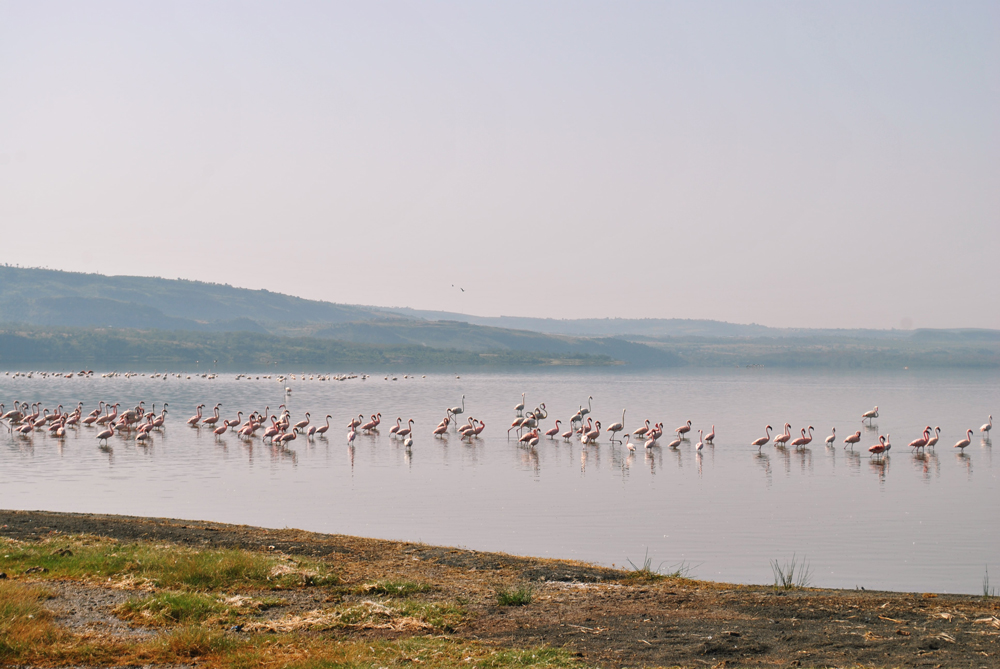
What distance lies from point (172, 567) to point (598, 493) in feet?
52.3

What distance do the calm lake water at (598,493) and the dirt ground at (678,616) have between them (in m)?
3.43

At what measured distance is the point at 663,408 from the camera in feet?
211

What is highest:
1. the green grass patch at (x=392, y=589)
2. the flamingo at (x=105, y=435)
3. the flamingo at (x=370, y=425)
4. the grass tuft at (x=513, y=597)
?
the grass tuft at (x=513, y=597)

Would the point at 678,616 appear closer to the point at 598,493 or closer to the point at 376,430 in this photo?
the point at 598,493

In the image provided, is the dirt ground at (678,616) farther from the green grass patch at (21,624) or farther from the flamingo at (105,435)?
the flamingo at (105,435)

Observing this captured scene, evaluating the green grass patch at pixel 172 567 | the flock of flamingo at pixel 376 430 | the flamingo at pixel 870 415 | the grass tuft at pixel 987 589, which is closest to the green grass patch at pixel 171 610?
the green grass patch at pixel 172 567

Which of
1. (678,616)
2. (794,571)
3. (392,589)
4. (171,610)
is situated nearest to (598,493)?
(794,571)

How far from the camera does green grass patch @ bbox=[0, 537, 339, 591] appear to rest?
1223 centimetres

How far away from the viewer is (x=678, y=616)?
10766 millimetres

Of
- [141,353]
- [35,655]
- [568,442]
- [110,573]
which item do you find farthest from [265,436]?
[141,353]

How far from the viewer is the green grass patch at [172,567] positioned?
1223cm

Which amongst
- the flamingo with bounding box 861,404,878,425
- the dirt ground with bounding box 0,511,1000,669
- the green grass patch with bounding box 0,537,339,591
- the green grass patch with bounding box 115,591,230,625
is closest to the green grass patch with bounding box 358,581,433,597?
the dirt ground with bounding box 0,511,1000,669

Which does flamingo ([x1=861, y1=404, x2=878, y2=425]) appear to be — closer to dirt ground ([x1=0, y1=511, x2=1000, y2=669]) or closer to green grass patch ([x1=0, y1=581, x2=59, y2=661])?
dirt ground ([x1=0, y1=511, x2=1000, y2=669])

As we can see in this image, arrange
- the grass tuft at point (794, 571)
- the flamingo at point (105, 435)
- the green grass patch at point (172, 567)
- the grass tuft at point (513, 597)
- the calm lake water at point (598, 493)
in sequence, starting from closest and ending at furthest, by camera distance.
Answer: the grass tuft at point (513, 597) → the green grass patch at point (172, 567) → the grass tuft at point (794, 571) → the calm lake water at point (598, 493) → the flamingo at point (105, 435)
